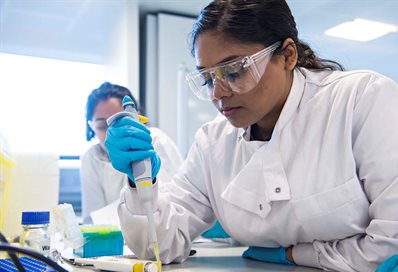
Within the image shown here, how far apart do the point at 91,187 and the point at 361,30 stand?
211 cm

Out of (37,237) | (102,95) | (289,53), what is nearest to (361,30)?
(102,95)

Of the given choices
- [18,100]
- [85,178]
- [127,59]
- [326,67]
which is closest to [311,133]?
[326,67]

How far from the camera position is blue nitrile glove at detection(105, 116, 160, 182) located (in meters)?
0.94

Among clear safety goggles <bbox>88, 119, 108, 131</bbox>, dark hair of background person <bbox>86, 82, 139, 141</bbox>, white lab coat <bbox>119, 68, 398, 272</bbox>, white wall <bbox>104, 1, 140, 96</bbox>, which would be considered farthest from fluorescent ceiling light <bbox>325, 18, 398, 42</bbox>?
white lab coat <bbox>119, 68, 398, 272</bbox>

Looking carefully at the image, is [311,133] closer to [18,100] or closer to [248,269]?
[248,269]

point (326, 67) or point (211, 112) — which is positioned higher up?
point (211, 112)

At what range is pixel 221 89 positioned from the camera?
0.98 meters

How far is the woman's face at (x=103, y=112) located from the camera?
6.79 ft

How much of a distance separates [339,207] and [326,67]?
0.43m

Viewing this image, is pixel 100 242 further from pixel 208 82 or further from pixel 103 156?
pixel 103 156

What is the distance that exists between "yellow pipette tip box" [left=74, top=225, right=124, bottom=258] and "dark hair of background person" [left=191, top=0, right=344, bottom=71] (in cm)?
52

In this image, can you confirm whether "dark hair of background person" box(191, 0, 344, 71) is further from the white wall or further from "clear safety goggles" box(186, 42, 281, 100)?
the white wall

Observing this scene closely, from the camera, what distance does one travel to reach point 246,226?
1006 mm

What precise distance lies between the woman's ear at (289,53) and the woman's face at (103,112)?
119 cm
